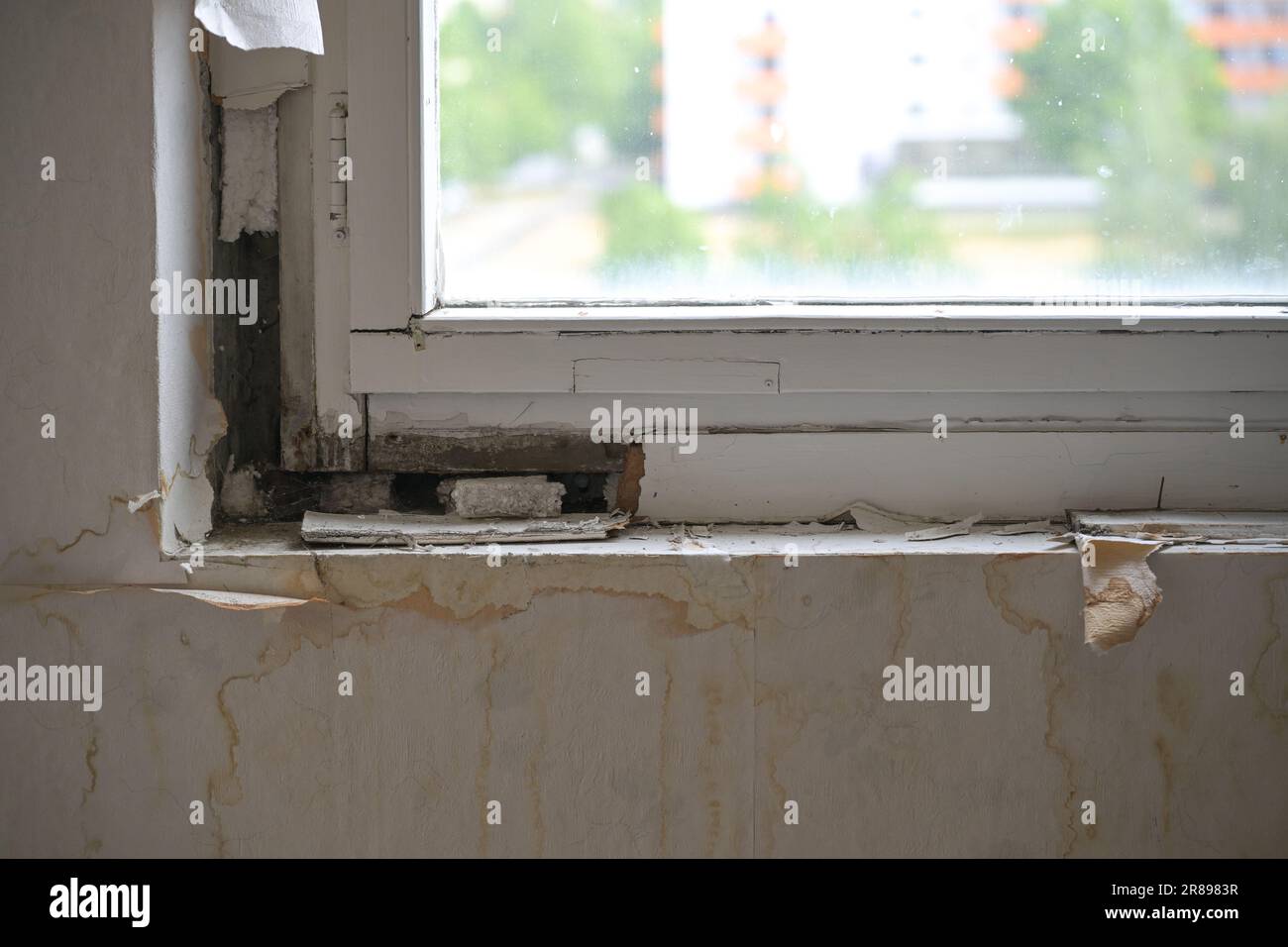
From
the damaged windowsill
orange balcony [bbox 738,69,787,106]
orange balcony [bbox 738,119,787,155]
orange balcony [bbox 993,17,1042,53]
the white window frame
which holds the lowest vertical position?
the damaged windowsill

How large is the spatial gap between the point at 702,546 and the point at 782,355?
202 millimetres

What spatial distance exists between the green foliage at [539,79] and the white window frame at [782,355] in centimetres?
3

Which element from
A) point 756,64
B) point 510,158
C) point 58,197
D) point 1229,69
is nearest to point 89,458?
point 58,197

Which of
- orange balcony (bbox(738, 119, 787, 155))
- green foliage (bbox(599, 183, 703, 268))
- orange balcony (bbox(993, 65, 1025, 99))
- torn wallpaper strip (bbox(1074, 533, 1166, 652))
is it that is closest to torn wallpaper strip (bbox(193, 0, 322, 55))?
green foliage (bbox(599, 183, 703, 268))

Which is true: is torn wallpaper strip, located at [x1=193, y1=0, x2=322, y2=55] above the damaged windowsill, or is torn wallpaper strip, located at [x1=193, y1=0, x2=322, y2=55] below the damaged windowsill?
above

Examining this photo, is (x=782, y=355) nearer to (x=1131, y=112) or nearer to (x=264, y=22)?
(x=1131, y=112)

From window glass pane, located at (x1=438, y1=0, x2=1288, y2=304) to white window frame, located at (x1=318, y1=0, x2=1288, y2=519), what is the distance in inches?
1.4

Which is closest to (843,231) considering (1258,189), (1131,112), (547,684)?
(1131,112)

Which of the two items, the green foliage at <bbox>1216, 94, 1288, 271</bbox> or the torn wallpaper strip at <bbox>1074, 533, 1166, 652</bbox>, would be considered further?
the green foliage at <bbox>1216, 94, 1288, 271</bbox>

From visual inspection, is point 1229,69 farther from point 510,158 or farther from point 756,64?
point 510,158

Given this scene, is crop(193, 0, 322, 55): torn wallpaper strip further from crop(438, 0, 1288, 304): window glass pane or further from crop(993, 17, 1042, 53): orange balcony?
crop(993, 17, 1042, 53): orange balcony

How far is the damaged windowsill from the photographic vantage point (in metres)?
0.88

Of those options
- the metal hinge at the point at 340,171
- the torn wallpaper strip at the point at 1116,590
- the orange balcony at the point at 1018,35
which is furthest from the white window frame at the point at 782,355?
the orange balcony at the point at 1018,35
